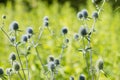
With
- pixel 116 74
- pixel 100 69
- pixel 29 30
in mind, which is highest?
pixel 29 30

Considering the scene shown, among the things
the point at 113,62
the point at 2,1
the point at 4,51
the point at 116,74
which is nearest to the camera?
the point at 116,74

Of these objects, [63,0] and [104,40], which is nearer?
[104,40]

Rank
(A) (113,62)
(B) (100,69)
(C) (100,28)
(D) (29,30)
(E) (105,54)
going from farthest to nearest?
(C) (100,28) → (E) (105,54) → (A) (113,62) → (D) (29,30) → (B) (100,69)

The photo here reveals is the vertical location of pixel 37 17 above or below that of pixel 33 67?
above

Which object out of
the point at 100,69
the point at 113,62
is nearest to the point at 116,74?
the point at 113,62

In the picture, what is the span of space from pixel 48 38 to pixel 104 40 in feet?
2.40

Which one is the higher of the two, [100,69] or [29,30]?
[29,30]

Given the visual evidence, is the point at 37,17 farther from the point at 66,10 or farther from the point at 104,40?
the point at 104,40

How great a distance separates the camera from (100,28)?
5523 mm

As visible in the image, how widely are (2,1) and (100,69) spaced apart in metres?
9.12

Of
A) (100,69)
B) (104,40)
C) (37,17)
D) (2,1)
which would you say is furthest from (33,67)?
(2,1)

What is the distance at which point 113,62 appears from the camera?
403cm

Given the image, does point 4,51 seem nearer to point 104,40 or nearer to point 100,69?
point 104,40

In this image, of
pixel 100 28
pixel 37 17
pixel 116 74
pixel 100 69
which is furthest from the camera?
pixel 37 17
